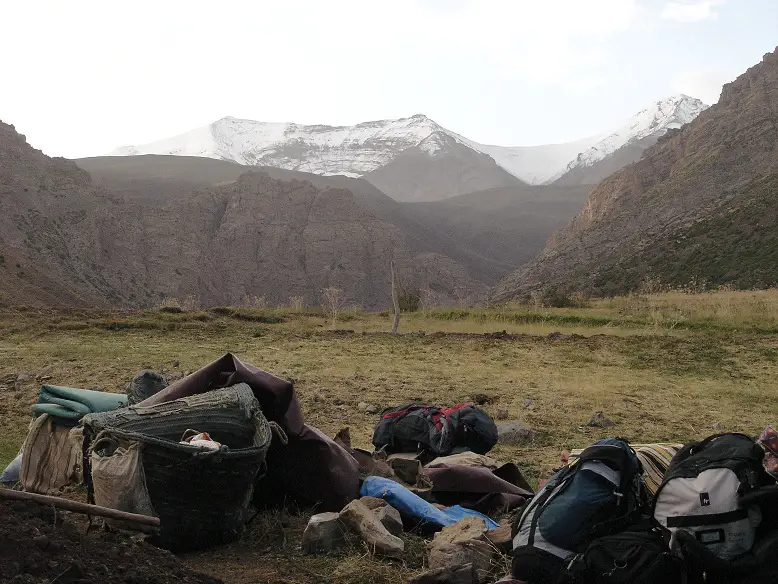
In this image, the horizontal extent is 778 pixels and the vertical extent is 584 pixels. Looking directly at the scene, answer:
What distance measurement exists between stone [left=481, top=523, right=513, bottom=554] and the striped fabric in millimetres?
481

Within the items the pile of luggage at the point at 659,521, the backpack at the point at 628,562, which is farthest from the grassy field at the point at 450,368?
the backpack at the point at 628,562

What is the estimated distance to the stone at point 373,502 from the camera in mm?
4055

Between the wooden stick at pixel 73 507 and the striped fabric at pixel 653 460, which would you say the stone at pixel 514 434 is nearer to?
the striped fabric at pixel 653 460

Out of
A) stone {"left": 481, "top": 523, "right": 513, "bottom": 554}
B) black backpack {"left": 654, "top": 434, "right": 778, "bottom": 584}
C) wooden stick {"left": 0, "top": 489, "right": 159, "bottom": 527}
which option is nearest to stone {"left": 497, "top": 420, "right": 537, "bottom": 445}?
stone {"left": 481, "top": 523, "right": 513, "bottom": 554}

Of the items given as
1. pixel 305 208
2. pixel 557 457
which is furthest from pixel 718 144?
pixel 557 457

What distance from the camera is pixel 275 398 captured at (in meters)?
4.37

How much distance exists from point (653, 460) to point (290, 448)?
6.65 feet

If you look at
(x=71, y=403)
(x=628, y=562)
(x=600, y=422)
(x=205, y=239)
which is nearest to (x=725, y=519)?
(x=628, y=562)

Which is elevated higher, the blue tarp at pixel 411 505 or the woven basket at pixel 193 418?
the woven basket at pixel 193 418

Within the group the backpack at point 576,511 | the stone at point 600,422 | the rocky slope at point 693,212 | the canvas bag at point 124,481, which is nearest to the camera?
the backpack at point 576,511

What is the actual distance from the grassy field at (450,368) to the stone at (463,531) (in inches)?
6.3

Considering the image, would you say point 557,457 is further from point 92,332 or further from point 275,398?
point 92,332

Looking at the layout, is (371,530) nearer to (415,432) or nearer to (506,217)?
(415,432)

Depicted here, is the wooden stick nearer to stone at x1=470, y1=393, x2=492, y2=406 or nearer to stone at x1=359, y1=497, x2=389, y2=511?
stone at x1=359, y1=497, x2=389, y2=511
